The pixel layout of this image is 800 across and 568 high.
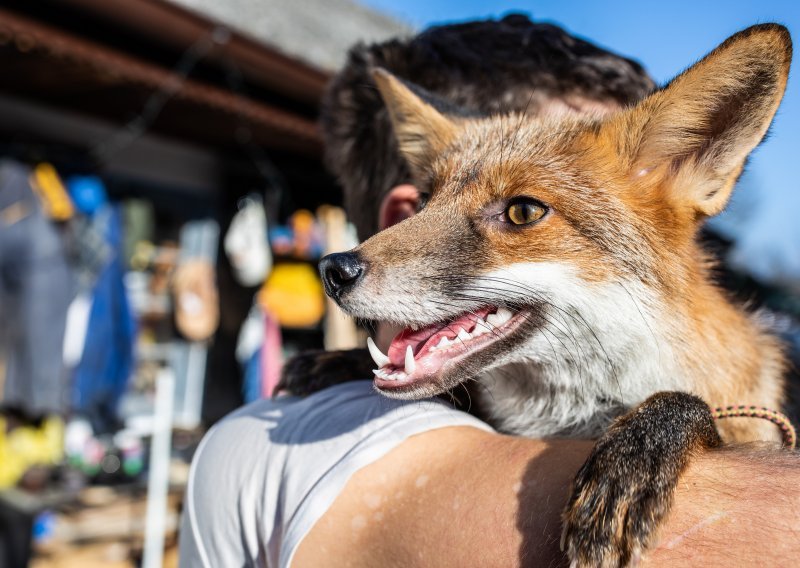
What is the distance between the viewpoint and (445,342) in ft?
5.86

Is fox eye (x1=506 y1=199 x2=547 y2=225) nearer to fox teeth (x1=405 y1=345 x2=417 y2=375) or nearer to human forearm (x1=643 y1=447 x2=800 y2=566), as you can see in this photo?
fox teeth (x1=405 y1=345 x2=417 y2=375)

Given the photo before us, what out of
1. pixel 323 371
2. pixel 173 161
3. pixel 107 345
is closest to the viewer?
pixel 323 371

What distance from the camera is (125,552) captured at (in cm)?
657

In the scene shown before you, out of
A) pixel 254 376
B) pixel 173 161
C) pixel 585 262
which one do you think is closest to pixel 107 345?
pixel 254 376

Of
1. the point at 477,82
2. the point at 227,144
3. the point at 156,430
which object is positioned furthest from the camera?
the point at 227,144

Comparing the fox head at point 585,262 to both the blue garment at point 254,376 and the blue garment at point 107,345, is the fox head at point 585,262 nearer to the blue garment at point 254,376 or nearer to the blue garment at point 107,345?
the blue garment at point 107,345

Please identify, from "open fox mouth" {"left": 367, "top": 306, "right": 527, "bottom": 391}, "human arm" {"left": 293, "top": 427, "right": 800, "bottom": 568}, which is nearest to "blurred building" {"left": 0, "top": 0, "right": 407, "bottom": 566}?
"open fox mouth" {"left": 367, "top": 306, "right": 527, "bottom": 391}

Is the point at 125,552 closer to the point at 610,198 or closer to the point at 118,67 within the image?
the point at 118,67

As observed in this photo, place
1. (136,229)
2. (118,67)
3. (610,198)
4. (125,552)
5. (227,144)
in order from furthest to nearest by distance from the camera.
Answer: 1. (227,144)
2. (136,229)
3. (125,552)
4. (118,67)
5. (610,198)

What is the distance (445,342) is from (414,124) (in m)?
0.85

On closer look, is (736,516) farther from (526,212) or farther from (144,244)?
(144,244)

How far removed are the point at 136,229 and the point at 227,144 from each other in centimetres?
172

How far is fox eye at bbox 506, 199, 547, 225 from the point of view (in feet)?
5.94

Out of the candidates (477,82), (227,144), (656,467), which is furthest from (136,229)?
(656,467)
